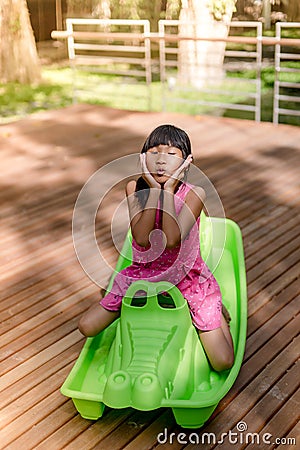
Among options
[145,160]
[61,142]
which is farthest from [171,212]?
[61,142]

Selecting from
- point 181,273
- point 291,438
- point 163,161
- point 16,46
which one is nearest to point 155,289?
point 181,273

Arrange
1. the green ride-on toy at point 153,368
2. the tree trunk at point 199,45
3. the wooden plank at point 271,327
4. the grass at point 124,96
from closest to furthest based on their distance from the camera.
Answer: the green ride-on toy at point 153,368 → the wooden plank at point 271,327 → the grass at point 124,96 → the tree trunk at point 199,45

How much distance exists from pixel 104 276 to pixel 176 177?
1.08 m

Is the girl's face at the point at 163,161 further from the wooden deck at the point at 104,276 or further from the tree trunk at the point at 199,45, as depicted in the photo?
the tree trunk at the point at 199,45

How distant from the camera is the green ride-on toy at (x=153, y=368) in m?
1.66

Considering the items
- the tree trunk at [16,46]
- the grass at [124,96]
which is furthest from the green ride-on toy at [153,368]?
the tree trunk at [16,46]

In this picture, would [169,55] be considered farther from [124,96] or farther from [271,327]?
[271,327]

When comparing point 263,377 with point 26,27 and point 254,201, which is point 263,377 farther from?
point 26,27

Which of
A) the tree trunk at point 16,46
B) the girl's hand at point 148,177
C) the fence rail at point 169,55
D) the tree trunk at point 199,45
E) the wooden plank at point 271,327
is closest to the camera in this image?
the girl's hand at point 148,177

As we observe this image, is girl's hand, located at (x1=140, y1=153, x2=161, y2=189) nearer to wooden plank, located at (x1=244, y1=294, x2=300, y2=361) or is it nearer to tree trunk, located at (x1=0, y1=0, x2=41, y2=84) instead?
wooden plank, located at (x1=244, y1=294, x2=300, y2=361)

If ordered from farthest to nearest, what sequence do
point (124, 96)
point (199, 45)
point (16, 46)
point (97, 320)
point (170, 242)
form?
point (16, 46) < point (124, 96) < point (199, 45) < point (97, 320) < point (170, 242)

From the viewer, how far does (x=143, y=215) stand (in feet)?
6.04

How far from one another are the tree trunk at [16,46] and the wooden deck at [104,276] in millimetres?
3284

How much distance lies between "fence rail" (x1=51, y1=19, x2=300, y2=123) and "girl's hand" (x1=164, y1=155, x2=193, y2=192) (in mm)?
3419
